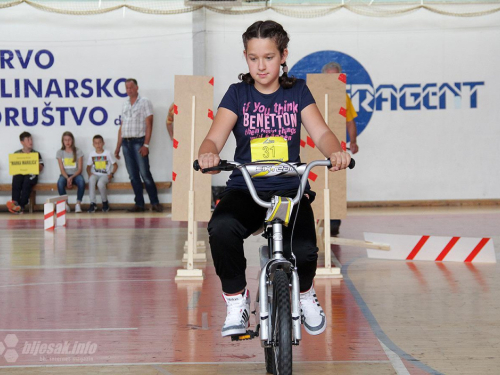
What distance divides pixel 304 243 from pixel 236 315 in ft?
1.27

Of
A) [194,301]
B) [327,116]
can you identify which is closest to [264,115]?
[194,301]

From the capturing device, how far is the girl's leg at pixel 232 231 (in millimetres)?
2771

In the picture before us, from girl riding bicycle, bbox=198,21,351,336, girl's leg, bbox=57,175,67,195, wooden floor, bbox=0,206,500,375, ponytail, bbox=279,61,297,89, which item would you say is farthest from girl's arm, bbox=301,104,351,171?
girl's leg, bbox=57,175,67,195

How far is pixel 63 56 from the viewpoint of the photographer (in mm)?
11352

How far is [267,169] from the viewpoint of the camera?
277cm

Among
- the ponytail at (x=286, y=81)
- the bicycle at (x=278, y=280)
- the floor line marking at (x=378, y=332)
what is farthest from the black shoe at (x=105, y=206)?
the bicycle at (x=278, y=280)

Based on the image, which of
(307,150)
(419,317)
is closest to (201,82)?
(307,150)

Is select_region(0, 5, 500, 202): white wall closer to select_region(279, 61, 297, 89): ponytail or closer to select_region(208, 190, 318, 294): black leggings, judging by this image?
select_region(279, 61, 297, 89): ponytail

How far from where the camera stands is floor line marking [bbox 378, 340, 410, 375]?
3.13 m

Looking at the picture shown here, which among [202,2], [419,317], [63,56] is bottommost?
[419,317]

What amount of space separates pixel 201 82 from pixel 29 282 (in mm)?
1959

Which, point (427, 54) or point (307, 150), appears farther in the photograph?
point (427, 54)

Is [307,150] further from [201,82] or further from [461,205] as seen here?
[461,205]

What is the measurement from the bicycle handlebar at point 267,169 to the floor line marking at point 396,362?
95cm
